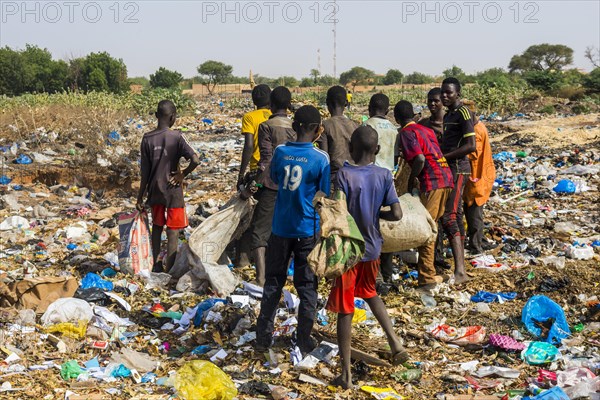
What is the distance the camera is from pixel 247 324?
15.1ft

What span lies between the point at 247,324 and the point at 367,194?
1.53 meters

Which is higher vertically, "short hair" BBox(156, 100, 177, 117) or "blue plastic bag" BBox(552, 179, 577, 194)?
"short hair" BBox(156, 100, 177, 117)

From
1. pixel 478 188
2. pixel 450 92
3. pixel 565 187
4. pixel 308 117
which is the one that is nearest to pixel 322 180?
pixel 308 117

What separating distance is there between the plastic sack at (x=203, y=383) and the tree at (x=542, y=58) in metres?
52.2

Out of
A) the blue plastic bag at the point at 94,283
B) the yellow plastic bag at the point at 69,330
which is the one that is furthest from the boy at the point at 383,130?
the yellow plastic bag at the point at 69,330

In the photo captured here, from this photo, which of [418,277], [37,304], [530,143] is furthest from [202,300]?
[530,143]

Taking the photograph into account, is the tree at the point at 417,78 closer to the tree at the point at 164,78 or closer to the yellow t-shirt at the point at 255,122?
the tree at the point at 164,78

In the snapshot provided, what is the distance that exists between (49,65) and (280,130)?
52.4 m

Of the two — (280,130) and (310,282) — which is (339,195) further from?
(280,130)

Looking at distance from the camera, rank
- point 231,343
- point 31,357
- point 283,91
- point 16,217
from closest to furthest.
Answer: point 31,357 < point 231,343 < point 283,91 < point 16,217

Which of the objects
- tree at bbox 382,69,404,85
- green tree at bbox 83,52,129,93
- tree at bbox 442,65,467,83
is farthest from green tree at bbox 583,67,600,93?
tree at bbox 382,69,404,85

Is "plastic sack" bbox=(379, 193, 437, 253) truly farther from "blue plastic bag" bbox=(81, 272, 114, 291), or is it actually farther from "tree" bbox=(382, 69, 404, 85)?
"tree" bbox=(382, 69, 404, 85)

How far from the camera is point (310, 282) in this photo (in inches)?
159

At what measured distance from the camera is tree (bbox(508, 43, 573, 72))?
5144 cm
